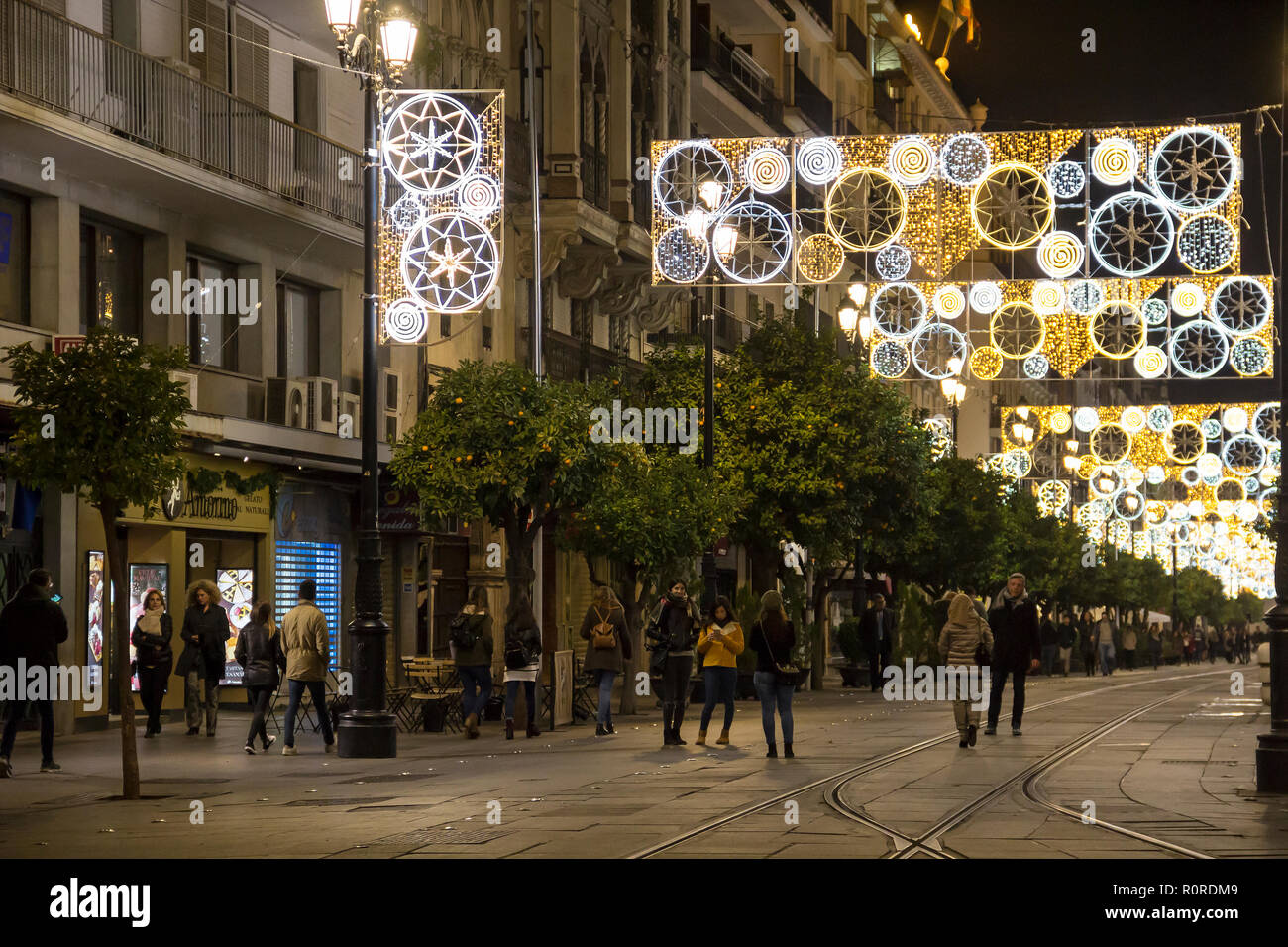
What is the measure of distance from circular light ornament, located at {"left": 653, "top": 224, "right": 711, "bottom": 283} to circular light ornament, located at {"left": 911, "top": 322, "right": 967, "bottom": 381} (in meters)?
5.48

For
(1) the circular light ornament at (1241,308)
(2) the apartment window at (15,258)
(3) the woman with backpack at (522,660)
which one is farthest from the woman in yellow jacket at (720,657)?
(1) the circular light ornament at (1241,308)

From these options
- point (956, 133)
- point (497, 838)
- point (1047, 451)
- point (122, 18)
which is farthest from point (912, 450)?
point (1047, 451)

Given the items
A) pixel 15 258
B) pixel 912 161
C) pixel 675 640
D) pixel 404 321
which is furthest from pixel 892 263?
pixel 15 258

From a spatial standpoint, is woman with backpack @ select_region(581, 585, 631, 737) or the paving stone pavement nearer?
the paving stone pavement

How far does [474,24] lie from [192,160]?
35.8 ft

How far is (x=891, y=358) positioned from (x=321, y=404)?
9.76 m

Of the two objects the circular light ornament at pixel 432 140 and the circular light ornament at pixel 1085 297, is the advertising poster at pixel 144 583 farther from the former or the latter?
the circular light ornament at pixel 1085 297

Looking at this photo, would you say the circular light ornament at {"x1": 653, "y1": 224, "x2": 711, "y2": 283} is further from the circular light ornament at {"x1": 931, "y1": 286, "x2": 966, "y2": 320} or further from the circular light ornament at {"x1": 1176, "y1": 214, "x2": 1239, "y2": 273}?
the circular light ornament at {"x1": 1176, "y1": 214, "x2": 1239, "y2": 273}

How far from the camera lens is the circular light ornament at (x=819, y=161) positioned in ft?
89.9

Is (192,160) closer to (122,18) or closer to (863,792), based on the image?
(122,18)

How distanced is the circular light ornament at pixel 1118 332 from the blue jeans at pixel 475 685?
1267 centimetres

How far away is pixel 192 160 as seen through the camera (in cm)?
2578

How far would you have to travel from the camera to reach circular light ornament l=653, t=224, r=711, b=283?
2889cm

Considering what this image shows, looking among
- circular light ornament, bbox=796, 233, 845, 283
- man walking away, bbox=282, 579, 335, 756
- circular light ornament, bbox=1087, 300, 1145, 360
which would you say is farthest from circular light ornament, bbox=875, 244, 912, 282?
man walking away, bbox=282, 579, 335, 756
